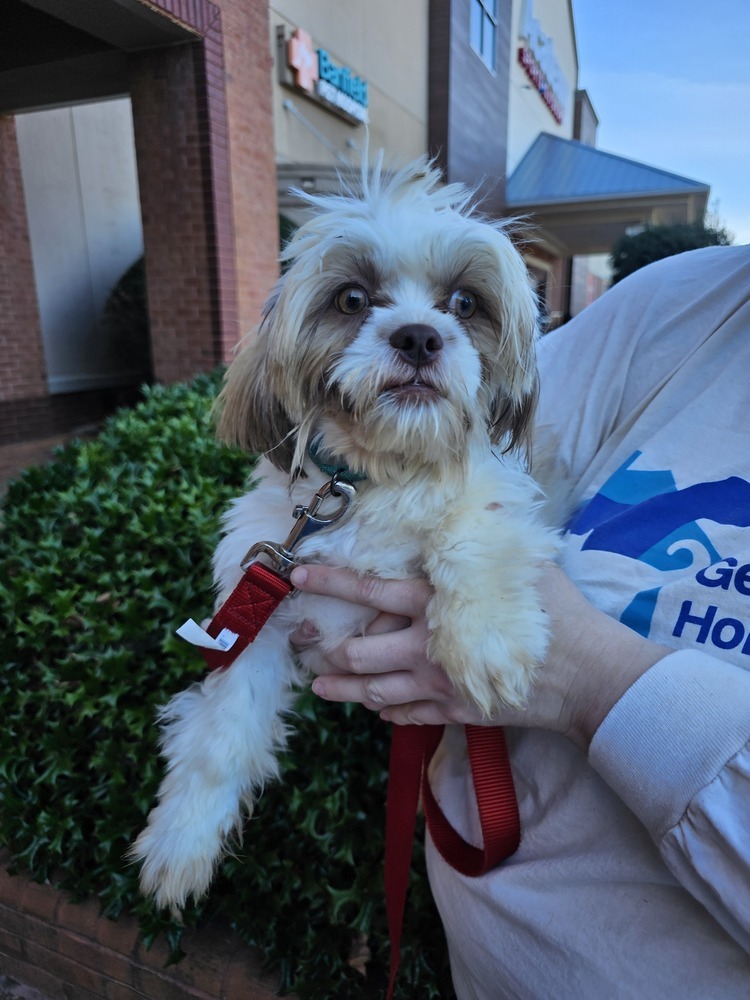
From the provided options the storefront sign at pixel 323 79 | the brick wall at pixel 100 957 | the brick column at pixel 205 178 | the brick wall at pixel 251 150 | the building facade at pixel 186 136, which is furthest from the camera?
the storefront sign at pixel 323 79

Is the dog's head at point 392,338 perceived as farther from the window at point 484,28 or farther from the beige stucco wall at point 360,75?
the beige stucco wall at point 360,75

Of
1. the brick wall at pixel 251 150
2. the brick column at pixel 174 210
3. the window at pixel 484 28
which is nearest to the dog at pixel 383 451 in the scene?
the window at pixel 484 28

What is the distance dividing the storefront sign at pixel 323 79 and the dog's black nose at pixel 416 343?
794 centimetres

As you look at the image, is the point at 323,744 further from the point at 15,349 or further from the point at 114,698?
the point at 15,349

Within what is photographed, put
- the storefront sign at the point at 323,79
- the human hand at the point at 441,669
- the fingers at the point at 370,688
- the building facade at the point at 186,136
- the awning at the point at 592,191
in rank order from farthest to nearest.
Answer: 1. the awning at the point at 592,191
2. the storefront sign at the point at 323,79
3. the building facade at the point at 186,136
4. the fingers at the point at 370,688
5. the human hand at the point at 441,669

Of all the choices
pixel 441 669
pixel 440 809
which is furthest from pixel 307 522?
pixel 440 809

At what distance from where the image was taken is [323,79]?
31.2 feet

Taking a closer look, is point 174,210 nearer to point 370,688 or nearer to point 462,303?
point 462,303

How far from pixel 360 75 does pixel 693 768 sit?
11391 mm

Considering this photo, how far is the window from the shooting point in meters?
3.90

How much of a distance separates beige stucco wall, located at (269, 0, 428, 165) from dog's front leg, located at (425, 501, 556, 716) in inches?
290

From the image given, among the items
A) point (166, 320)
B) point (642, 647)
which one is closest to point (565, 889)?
point (642, 647)

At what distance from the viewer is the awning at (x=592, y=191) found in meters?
15.4

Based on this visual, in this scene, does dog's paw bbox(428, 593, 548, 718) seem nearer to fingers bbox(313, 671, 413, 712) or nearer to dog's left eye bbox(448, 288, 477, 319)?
fingers bbox(313, 671, 413, 712)
